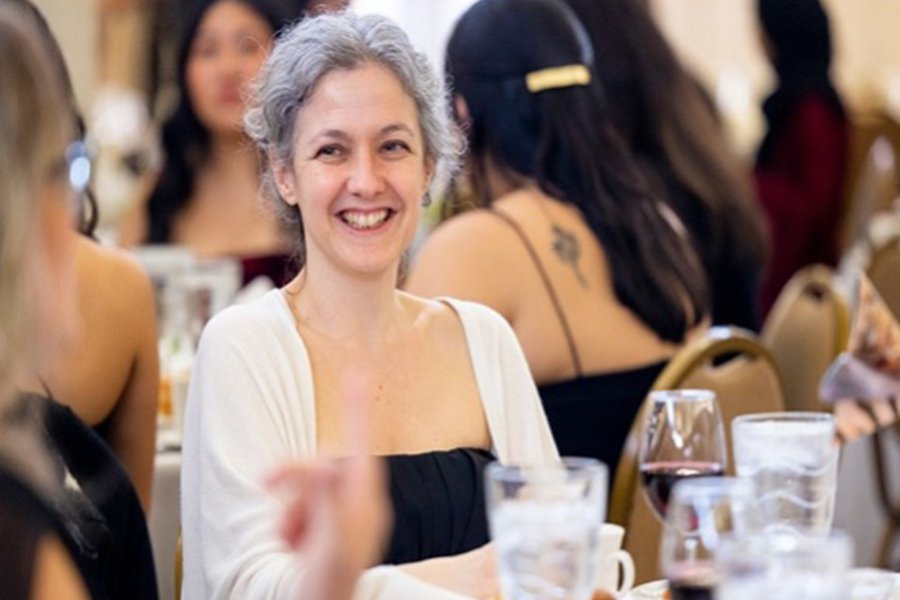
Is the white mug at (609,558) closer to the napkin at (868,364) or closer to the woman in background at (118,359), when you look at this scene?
the napkin at (868,364)

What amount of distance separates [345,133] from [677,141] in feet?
5.88

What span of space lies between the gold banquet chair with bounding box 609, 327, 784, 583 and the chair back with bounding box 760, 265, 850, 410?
61cm

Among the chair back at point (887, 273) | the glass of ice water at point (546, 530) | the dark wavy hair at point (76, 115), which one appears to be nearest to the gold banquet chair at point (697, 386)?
the dark wavy hair at point (76, 115)

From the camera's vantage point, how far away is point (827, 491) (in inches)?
83.7

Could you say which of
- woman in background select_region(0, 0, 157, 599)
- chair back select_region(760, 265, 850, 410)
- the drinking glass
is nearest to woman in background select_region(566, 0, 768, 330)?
chair back select_region(760, 265, 850, 410)

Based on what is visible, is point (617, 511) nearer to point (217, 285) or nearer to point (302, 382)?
point (302, 382)

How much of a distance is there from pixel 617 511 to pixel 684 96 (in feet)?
5.10

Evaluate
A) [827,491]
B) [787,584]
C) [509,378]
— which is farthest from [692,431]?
[787,584]

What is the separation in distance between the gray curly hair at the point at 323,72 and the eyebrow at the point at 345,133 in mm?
57

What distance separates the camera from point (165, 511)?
3438 millimetres

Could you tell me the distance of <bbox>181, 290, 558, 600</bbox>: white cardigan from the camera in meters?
2.39

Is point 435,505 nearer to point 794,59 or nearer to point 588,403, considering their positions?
point 588,403

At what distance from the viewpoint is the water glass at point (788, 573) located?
1423 millimetres

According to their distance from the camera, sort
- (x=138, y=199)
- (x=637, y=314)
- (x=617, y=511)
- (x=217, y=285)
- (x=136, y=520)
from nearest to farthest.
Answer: (x=136, y=520) → (x=617, y=511) → (x=637, y=314) → (x=217, y=285) → (x=138, y=199)
